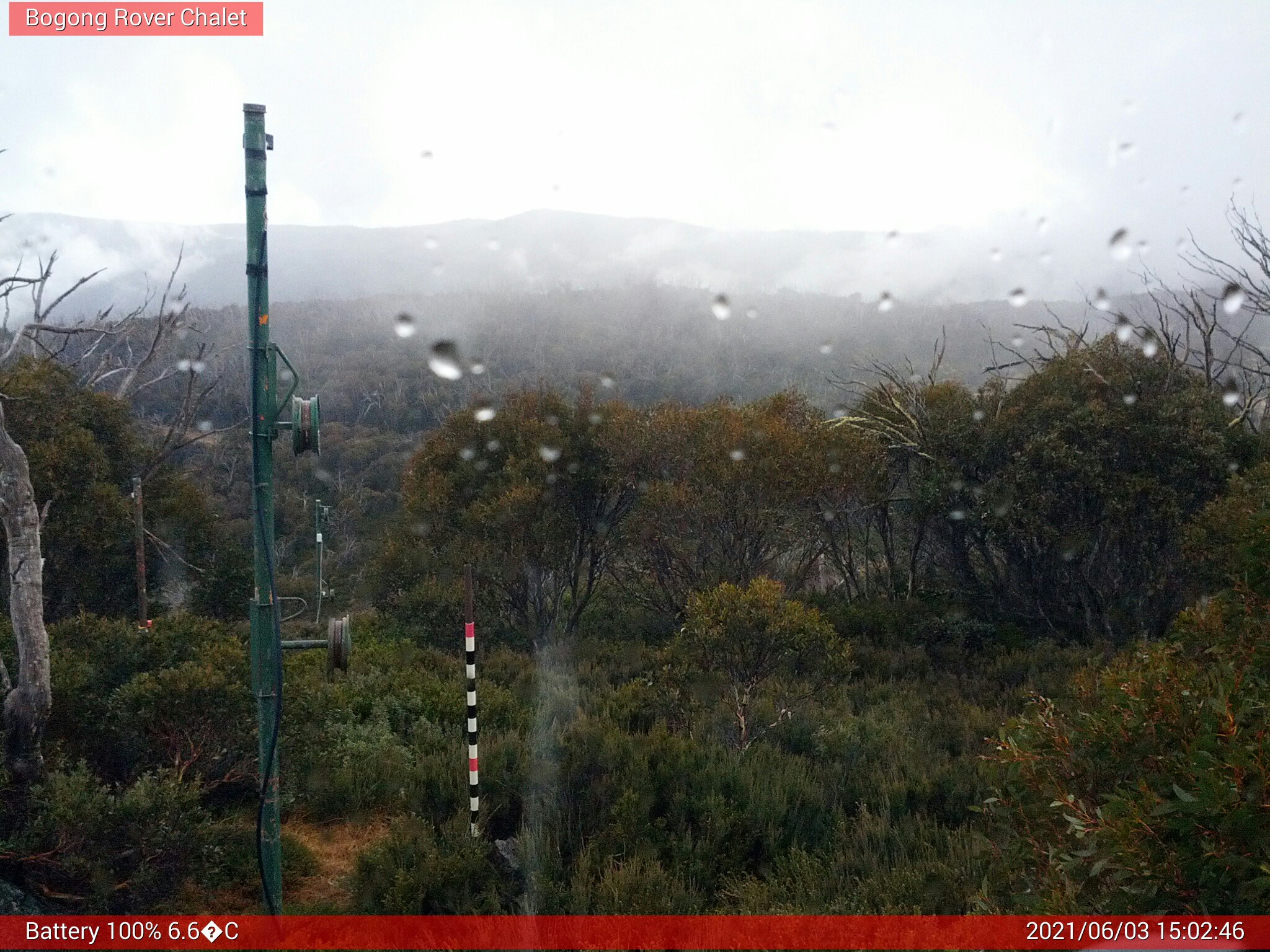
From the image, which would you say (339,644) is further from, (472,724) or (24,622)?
(24,622)

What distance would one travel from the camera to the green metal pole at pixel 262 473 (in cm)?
412

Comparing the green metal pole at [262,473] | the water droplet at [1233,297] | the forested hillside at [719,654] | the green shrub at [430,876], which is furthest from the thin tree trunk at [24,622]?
the water droplet at [1233,297]

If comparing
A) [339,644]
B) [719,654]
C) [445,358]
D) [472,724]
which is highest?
[445,358]

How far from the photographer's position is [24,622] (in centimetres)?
544

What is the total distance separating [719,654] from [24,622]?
6.17 metres

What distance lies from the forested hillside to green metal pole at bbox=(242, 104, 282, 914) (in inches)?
44.0

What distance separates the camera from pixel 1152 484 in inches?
500

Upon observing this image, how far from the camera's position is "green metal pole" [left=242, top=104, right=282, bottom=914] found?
13.5 ft

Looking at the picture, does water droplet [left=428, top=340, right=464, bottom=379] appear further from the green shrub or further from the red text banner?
the red text banner

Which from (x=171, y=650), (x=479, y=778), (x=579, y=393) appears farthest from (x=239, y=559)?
(x=479, y=778)

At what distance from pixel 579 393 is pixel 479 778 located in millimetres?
11120

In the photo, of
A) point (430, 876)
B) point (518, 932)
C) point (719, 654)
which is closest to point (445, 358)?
point (719, 654)

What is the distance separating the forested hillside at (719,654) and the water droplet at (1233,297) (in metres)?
0.07

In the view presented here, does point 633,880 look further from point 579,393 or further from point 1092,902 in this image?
point 579,393
